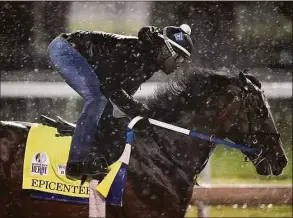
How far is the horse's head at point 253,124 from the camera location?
333 centimetres

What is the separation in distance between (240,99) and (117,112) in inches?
24.8

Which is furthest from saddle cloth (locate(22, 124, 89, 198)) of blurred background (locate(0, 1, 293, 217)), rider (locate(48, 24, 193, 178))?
blurred background (locate(0, 1, 293, 217))

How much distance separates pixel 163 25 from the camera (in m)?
7.80

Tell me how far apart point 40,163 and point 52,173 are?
3.3 inches

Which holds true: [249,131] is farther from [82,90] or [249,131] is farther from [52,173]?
[52,173]

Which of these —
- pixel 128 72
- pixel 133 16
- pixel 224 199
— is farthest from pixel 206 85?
pixel 133 16

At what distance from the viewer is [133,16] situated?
25.3 feet

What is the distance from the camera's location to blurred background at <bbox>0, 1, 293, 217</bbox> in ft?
24.2

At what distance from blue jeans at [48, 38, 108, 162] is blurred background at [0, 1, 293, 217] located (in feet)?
12.0

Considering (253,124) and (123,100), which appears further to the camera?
(253,124)

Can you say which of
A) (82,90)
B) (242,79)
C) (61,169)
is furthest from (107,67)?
(242,79)

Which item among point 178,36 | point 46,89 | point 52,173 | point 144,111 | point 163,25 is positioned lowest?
point 46,89

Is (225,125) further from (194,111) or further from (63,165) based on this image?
(63,165)

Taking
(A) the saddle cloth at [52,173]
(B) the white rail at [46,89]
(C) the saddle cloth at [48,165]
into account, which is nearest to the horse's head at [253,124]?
(A) the saddle cloth at [52,173]
